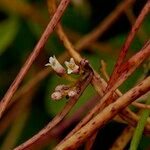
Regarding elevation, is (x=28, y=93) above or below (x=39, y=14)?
below

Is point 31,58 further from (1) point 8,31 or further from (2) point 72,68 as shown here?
(1) point 8,31

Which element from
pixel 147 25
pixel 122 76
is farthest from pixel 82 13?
pixel 122 76

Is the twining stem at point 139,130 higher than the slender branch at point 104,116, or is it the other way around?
the slender branch at point 104,116

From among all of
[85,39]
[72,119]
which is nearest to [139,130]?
[72,119]

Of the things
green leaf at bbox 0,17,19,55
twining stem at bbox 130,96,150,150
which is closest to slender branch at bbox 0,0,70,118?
twining stem at bbox 130,96,150,150

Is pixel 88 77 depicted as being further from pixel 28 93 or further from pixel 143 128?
pixel 28 93

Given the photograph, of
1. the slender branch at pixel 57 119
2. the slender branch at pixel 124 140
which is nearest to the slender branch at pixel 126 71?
the slender branch at pixel 57 119

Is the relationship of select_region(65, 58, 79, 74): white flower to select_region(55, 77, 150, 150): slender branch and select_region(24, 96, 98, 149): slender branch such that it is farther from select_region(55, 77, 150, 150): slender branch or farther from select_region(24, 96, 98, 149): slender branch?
select_region(24, 96, 98, 149): slender branch

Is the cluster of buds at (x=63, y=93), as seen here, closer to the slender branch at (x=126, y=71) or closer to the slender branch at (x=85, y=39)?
the slender branch at (x=126, y=71)
